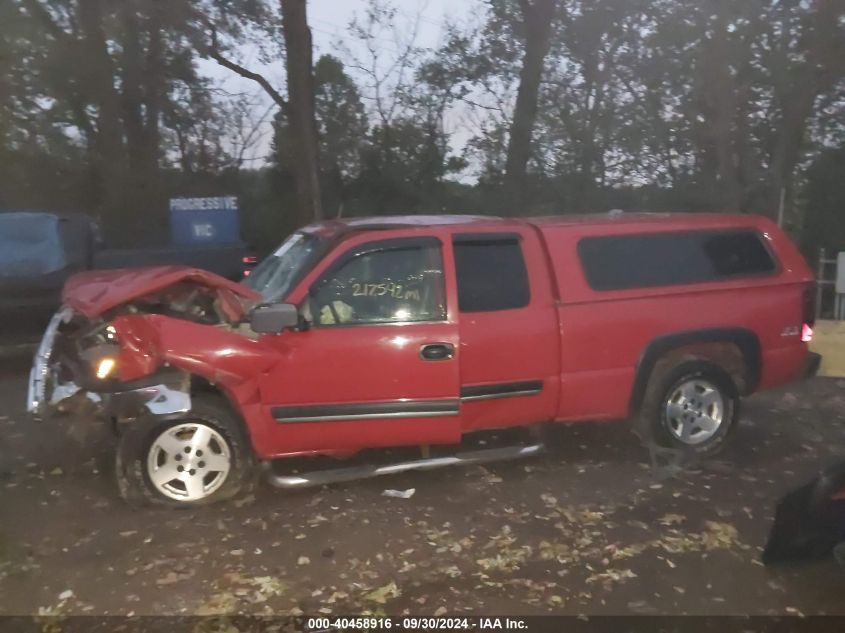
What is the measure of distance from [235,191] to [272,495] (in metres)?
13.2

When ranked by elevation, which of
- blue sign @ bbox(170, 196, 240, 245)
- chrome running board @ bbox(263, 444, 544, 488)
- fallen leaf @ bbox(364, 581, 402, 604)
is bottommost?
fallen leaf @ bbox(364, 581, 402, 604)

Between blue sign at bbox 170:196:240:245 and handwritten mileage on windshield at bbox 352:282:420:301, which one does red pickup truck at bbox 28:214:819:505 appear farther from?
blue sign at bbox 170:196:240:245

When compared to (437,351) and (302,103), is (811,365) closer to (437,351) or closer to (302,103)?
(437,351)

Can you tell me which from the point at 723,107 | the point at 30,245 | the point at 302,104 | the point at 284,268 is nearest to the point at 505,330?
the point at 284,268

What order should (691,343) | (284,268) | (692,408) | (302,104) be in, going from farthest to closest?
(302,104) → (692,408) → (691,343) → (284,268)

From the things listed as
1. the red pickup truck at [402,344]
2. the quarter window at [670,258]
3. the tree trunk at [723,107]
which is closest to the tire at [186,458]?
the red pickup truck at [402,344]

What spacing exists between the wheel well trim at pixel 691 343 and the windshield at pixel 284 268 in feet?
7.77

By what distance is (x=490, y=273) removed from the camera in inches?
205

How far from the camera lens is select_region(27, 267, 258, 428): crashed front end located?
15.3 ft

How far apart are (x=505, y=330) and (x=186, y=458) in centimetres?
211

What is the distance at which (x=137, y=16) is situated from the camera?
1490 centimetres

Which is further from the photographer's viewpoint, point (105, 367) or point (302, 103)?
point (302, 103)

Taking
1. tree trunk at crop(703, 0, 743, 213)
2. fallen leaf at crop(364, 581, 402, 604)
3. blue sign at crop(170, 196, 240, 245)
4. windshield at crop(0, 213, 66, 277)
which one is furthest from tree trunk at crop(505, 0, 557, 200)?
fallen leaf at crop(364, 581, 402, 604)

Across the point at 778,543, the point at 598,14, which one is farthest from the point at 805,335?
the point at 598,14
